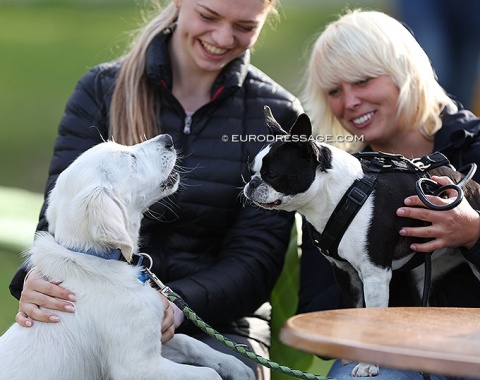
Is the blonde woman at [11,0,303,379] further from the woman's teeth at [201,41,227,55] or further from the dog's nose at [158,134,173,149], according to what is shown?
the dog's nose at [158,134,173,149]

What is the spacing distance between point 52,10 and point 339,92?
17.2 meters

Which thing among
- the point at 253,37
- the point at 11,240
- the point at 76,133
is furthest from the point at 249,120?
the point at 11,240

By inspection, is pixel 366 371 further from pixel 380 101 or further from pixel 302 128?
pixel 380 101

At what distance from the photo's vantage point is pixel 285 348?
3770 millimetres

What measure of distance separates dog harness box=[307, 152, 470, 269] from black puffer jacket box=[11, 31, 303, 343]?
0.49 metres

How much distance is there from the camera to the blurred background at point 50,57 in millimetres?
10156

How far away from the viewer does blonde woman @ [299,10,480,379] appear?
3.59 m

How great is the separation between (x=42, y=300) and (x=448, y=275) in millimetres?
1482

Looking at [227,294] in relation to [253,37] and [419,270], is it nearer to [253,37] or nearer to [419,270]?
[419,270]

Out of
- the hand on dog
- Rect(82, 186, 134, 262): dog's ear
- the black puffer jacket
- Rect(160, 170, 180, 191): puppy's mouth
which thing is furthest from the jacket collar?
the hand on dog

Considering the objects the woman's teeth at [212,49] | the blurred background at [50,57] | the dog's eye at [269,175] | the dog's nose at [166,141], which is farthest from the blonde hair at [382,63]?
the blurred background at [50,57]

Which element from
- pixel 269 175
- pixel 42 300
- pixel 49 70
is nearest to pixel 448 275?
pixel 269 175

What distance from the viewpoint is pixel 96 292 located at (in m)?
2.93

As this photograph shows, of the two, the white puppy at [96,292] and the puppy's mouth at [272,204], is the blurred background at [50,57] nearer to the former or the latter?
the white puppy at [96,292]
